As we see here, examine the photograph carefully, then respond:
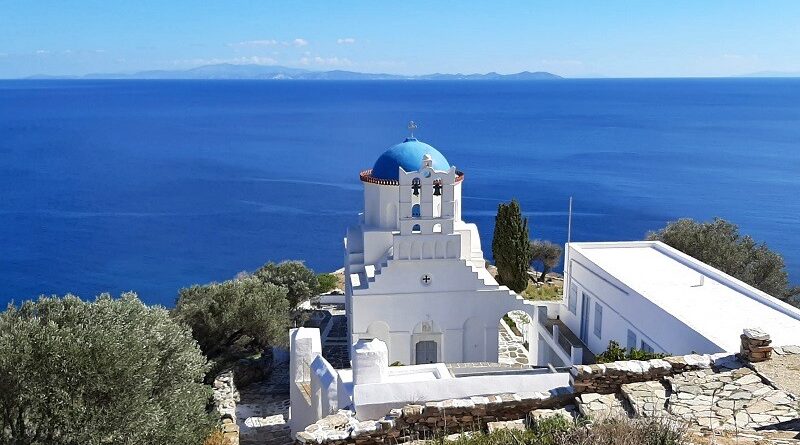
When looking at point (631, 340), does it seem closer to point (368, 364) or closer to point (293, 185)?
point (368, 364)

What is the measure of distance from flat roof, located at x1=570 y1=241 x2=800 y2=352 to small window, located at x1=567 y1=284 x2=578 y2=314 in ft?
3.27

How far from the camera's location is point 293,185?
72.4 metres

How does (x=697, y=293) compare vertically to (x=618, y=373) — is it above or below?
below

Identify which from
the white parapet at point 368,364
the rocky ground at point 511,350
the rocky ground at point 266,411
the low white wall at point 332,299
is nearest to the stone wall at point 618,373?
the white parapet at point 368,364

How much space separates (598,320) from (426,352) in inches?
172

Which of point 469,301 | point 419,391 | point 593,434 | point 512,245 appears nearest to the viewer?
point 593,434

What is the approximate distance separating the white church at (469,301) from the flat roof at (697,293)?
3 centimetres

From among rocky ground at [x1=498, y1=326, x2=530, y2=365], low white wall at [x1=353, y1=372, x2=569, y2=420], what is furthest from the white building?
low white wall at [x1=353, y1=372, x2=569, y2=420]

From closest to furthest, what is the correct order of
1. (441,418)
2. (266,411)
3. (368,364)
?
1. (441,418)
2. (368,364)
3. (266,411)

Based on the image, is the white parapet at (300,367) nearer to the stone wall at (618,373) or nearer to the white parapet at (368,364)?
the white parapet at (368,364)

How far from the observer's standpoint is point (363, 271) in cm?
1919

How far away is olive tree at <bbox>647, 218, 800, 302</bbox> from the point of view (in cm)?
2383

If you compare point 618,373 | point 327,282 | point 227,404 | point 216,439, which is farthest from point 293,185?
point 618,373

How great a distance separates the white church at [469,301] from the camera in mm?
13484
